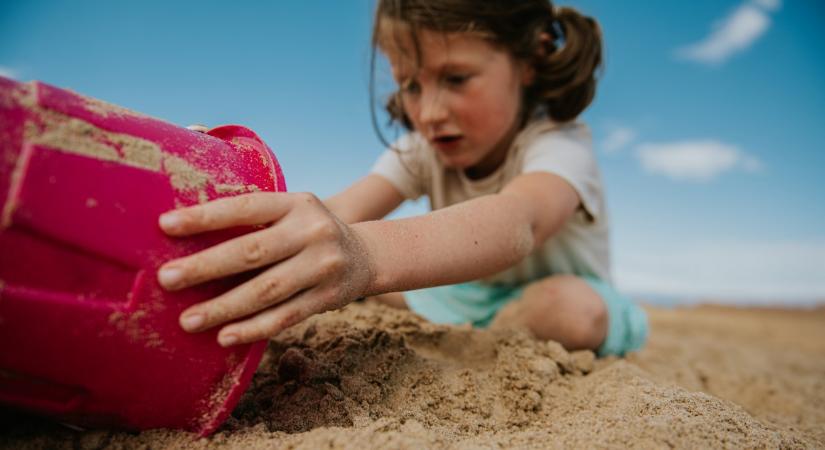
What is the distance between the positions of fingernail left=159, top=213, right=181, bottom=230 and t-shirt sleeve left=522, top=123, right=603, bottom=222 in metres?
1.26

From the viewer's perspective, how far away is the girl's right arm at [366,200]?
2.25 meters

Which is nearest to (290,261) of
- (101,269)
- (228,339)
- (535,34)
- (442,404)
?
(228,339)

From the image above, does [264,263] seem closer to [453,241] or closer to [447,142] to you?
[453,241]

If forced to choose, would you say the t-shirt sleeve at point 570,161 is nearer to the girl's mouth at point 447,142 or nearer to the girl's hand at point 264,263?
the girl's mouth at point 447,142

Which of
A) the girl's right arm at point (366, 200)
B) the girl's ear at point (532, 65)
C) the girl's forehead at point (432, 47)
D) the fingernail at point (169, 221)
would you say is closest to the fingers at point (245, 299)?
the fingernail at point (169, 221)

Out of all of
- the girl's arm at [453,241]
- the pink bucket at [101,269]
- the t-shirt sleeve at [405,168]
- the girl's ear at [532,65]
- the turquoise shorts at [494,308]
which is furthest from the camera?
the t-shirt sleeve at [405,168]

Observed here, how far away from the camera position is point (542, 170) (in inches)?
68.9

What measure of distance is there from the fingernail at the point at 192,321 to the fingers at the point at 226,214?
0.13 m

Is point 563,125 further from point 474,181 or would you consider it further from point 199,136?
point 199,136

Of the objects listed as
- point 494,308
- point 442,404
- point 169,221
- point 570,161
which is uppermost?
point 169,221

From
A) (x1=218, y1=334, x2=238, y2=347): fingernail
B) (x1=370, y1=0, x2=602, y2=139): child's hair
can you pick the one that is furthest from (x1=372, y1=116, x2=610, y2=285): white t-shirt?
(x1=218, y1=334, x2=238, y2=347): fingernail

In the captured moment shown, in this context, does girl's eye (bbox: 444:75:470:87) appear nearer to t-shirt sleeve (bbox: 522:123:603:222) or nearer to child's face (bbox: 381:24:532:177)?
child's face (bbox: 381:24:532:177)

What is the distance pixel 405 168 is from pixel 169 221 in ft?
5.95

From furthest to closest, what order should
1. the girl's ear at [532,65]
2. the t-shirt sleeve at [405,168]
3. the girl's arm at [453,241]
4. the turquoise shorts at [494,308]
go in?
the t-shirt sleeve at [405,168] < the girl's ear at [532,65] < the turquoise shorts at [494,308] < the girl's arm at [453,241]
